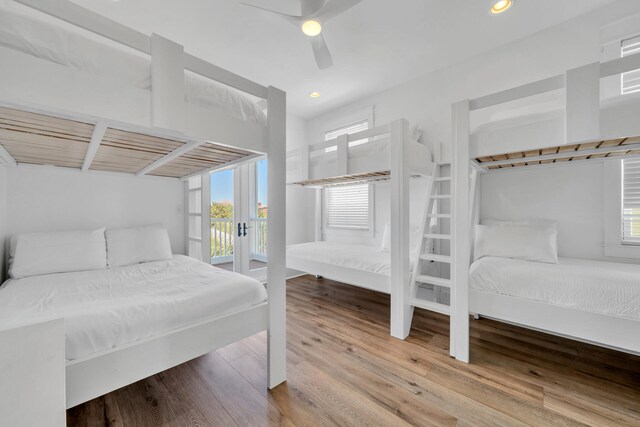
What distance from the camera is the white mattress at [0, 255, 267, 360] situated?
3.74 ft

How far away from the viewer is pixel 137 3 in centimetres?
215

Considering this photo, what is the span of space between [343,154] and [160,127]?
1960 millimetres

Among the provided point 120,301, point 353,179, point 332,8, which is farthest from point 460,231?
point 120,301

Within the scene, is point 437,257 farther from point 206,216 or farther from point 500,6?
point 206,216

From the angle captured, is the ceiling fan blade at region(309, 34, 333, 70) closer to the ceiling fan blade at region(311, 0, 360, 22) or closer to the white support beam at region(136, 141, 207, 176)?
the ceiling fan blade at region(311, 0, 360, 22)

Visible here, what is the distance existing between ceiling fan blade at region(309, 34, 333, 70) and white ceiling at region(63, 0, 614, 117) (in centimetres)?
34

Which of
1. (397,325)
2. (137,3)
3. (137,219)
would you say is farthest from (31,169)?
(397,325)

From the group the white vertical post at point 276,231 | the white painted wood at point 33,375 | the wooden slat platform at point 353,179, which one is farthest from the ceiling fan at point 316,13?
the white painted wood at point 33,375

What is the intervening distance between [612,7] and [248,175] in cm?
429

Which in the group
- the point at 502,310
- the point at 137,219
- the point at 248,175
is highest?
the point at 248,175

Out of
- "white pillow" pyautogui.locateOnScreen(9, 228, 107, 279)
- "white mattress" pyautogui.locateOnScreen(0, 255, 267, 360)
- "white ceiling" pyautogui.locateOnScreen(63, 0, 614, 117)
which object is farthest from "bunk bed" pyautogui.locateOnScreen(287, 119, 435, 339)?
"white pillow" pyautogui.locateOnScreen(9, 228, 107, 279)

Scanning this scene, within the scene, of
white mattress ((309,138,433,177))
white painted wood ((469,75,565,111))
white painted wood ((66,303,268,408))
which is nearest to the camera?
white painted wood ((66,303,268,408))

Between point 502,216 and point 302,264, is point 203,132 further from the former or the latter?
point 502,216

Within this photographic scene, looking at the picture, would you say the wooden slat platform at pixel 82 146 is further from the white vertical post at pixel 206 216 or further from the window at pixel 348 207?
the window at pixel 348 207
